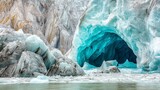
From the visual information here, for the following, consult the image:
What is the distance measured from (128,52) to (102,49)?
314cm

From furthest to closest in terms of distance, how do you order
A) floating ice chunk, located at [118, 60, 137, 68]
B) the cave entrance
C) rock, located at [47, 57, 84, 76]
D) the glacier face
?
floating ice chunk, located at [118, 60, 137, 68] → the cave entrance → the glacier face → rock, located at [47, 57, 84, 76]

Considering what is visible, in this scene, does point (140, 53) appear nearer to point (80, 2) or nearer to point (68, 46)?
point (68, 46)

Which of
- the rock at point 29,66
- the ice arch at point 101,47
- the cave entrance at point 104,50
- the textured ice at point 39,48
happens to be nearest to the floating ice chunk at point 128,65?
the cave entrance at point 104,50

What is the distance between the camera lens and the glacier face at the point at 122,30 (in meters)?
20.3

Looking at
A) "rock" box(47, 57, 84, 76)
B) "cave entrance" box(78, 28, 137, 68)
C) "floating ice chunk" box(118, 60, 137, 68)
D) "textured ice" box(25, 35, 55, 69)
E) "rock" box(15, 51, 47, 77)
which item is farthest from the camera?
"floating ice chunk" box(118, 60, 137, 68)

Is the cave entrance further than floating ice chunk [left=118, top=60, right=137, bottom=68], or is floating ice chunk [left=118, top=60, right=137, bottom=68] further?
floating ice chunk [left=118, top=60, right=137, bottom=68]

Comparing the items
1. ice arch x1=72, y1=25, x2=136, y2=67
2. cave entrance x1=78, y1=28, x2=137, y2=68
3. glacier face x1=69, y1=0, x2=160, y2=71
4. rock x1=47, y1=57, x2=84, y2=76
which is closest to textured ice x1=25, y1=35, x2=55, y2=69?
rock x1=47, y1=57, x2=84, y2=76

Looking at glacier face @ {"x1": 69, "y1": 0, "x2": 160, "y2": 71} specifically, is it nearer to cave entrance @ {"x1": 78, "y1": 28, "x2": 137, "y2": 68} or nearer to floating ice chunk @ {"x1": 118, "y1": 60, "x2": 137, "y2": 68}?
cave entrance @ {"x1": 78, "y1": 28, "x2": 137, "y2": 68}

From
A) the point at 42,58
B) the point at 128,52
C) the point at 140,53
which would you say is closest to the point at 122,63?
the point at 128,52

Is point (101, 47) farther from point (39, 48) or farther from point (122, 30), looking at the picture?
point (39, 48)

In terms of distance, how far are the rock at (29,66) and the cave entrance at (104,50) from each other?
10.7 meters

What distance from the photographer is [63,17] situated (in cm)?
5084

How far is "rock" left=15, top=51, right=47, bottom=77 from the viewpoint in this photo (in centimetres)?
1650

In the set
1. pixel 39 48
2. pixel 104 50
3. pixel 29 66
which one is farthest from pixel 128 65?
pixel 29 66
